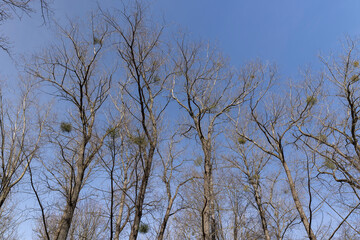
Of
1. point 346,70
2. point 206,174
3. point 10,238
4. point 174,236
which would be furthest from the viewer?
point 10,238

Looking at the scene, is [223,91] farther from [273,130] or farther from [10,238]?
[10,238]

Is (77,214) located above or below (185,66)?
below

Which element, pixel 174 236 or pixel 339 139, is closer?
pixel 339 139

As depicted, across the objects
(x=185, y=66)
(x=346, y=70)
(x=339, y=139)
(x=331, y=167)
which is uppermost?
(x=346, y=70)

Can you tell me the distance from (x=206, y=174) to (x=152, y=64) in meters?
3.25

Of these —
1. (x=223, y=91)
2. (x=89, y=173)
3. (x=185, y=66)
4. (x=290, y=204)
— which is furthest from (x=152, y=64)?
(x=290, y=204)

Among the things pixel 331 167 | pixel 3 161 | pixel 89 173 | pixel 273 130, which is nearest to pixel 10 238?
pixel 89 173

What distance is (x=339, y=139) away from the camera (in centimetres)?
942

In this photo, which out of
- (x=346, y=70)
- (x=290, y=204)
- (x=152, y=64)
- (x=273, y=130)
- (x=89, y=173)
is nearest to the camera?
(x=152, y=64)

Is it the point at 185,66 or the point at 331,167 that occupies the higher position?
the point at 185,66

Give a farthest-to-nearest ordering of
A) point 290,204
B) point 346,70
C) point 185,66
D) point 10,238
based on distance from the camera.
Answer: point 10,238 < point 290,204 < point 346,70 < point 185,66

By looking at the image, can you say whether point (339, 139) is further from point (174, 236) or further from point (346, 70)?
point (174, 236)

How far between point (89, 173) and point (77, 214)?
21.0 ft

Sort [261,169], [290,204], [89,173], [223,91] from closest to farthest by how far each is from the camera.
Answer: [223,91]
[89,173]
[261,169]
[290,204]
